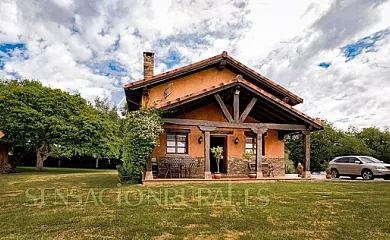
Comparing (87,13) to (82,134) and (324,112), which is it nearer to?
(82,134)

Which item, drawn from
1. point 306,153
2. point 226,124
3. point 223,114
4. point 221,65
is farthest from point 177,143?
point 306,153

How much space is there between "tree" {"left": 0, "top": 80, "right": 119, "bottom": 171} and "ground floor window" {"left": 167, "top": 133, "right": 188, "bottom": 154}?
13.8 m

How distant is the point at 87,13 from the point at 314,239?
15.6 m

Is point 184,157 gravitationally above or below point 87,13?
below

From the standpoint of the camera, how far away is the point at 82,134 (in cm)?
2667

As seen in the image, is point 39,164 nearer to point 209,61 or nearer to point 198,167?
point 198,167

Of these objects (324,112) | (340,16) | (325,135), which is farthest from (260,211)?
(324,112)

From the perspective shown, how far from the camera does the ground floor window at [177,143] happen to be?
50.0ft

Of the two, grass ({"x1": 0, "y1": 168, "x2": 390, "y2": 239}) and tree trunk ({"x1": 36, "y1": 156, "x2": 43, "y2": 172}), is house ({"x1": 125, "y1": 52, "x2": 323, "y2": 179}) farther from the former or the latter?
tree trunk ({"x1": 36, "y1": 156, "x2": 43, "y2": 172})

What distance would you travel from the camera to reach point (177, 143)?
15.4 m

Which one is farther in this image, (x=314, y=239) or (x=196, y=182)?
(x=196, y=182)

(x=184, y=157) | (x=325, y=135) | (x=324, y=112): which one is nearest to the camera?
(x=184, y=157)

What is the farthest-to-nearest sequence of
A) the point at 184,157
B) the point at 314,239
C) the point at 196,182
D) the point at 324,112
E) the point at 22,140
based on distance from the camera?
1. the point at 324,112
2. the point at 22,140
3. the point at 184,157
4. the point at 196,182
5. the point at 314,239

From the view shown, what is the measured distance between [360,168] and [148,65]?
12.3m
